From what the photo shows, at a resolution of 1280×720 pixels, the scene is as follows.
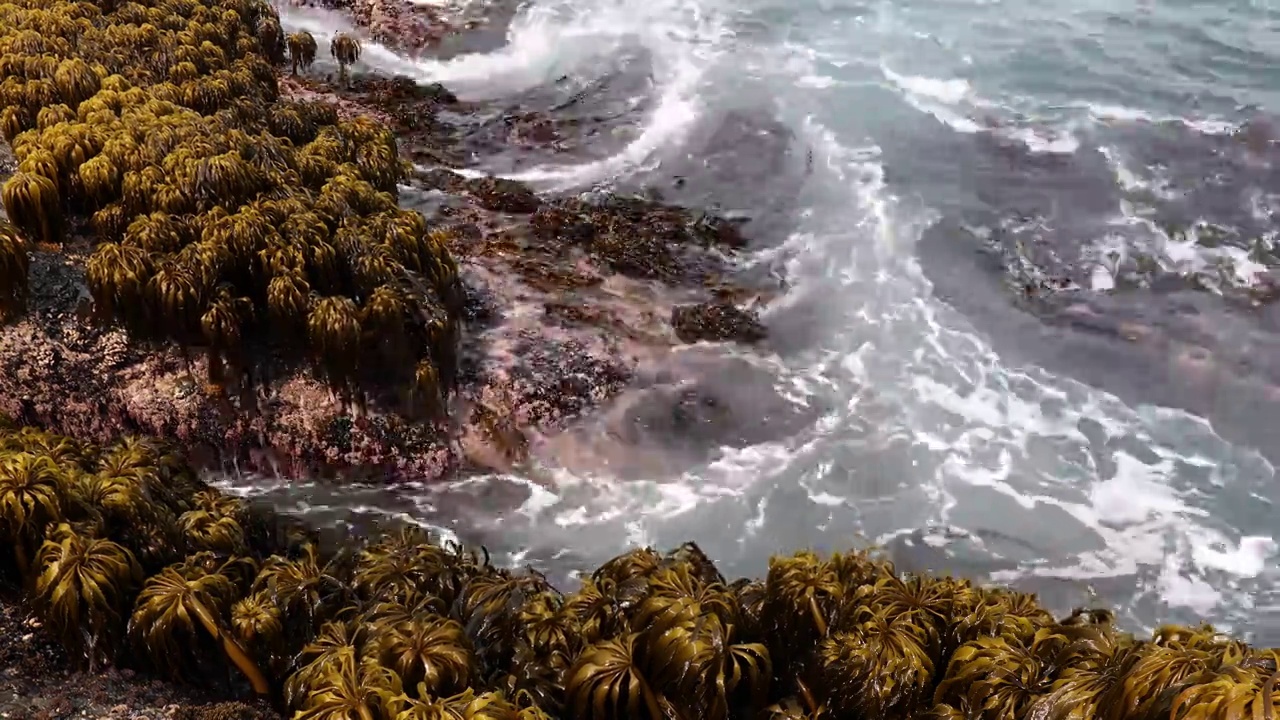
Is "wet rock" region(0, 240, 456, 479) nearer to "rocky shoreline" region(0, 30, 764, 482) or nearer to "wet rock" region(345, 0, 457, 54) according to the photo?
"rocky shoreline" region(0, 30, 764, 482)

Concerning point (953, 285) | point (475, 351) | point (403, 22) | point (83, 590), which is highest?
point (403, 22)

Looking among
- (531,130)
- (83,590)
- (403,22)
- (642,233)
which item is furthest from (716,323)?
(403,22)

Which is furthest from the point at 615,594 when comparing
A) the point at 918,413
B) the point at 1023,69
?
the point at 1023,69

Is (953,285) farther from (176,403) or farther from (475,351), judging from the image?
(176,403)

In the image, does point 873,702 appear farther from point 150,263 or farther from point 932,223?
point 932,223

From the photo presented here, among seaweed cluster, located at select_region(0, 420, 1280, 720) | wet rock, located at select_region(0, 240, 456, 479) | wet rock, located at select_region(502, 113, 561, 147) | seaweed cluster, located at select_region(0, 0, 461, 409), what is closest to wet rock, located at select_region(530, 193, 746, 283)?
wet rock, located at select_region(502, 113, 561, 147)

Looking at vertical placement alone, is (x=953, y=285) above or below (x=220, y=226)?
below

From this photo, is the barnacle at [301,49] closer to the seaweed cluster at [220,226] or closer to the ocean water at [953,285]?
the ocean water at [953,285]
